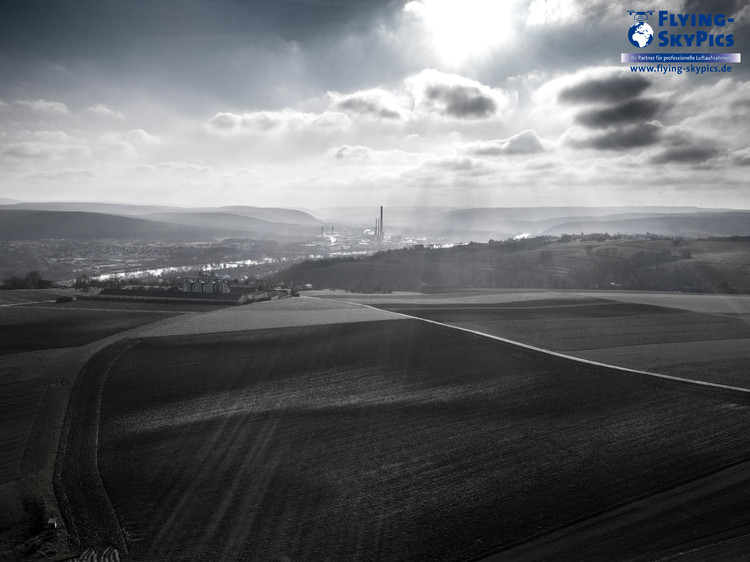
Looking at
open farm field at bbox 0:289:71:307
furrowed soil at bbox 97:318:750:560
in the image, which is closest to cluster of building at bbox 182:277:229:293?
open farm field at bbox 0:289:71:307

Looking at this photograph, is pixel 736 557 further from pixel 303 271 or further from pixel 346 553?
pixel 303 271

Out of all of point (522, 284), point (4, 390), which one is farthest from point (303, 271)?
point (4, 390)

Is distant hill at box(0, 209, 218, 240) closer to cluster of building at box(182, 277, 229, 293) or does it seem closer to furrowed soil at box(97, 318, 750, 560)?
cluster of building at box(182, 277, 229, 293)

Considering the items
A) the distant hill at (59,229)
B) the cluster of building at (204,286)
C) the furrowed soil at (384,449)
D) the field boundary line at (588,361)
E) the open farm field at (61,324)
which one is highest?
the distant hill at (59,229)

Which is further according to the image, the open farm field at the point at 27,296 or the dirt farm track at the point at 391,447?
the open farm field at the point at 27,296

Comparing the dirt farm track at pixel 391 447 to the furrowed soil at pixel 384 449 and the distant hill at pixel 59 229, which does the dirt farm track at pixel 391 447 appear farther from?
the distant hill at pixel 59 229

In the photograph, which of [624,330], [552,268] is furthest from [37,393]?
[552,268]

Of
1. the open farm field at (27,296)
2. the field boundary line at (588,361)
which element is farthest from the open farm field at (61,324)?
the field boundary line at (588,361)

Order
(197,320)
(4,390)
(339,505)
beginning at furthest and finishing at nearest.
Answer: (197,320), (4,390), (339,505)
